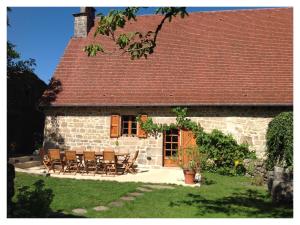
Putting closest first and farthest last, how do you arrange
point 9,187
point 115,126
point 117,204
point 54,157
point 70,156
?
point 9,187, point 117,204, point 70,156, point 54,157, point 115,126

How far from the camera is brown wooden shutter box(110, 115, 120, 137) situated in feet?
49.7

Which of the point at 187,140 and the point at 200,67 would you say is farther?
the point at 200,67

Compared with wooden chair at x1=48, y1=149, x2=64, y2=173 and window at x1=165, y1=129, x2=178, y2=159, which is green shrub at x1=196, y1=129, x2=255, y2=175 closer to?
window at x1=165, y1=129, x2=178, y2=159

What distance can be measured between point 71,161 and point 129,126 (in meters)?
3.11

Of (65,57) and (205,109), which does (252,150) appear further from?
(65,57)

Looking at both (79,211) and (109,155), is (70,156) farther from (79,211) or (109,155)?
(79,211)

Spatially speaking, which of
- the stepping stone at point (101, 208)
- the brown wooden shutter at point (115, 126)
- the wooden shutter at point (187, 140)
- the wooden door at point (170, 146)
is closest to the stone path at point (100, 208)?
the stepping stone at point (101, 208)

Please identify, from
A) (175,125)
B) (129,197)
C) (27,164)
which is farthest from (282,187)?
(27,164)

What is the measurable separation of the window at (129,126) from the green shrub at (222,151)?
2.78 m

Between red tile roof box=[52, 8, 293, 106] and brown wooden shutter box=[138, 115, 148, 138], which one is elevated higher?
red tile roof box=[52, 8, 293, 106]

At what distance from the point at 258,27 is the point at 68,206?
12.7m

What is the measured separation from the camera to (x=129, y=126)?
50.1 ft

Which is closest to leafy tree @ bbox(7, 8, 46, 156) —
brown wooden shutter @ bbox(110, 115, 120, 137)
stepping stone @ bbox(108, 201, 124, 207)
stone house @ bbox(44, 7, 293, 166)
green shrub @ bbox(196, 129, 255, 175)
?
stone house @ bbox(44, 7, 293, 166)

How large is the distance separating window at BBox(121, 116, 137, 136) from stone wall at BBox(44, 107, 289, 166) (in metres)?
0.27
